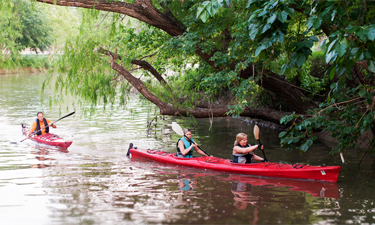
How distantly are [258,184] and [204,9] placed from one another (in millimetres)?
4016

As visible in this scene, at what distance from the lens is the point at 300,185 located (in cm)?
662

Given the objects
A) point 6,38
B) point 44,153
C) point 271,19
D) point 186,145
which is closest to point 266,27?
point 271,19

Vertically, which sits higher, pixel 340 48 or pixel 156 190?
pixel 340 48

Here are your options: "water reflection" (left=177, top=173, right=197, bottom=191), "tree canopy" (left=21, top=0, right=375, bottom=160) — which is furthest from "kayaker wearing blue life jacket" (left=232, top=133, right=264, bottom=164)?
"water reflection" (left=177, top=173, right=197, bottom=191)

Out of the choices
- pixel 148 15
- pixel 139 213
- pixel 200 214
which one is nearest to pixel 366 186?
pixel 200 214

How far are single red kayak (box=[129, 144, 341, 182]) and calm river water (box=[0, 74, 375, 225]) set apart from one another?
0.46 feet

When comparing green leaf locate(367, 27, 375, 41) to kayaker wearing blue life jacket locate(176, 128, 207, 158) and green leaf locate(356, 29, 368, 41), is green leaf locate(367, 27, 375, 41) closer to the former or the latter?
green leaf locate(356, 29, 368, 41)

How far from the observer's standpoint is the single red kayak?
673 cm

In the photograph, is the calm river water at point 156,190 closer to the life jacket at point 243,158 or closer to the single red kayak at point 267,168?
the single red kayak at point 267,168

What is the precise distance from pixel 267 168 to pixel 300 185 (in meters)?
0.76

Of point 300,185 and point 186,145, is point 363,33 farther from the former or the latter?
point 186,145

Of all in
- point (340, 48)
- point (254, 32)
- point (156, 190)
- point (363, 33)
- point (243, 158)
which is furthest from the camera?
point (243, 158)

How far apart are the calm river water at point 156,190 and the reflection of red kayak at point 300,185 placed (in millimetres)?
17

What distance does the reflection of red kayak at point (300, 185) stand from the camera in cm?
611
